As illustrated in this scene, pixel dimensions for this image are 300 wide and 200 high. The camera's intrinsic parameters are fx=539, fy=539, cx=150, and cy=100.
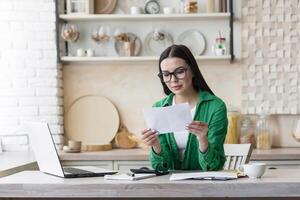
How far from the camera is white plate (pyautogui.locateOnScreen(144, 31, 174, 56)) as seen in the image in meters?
4.38

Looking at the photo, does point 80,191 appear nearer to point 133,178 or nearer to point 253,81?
point 133,178

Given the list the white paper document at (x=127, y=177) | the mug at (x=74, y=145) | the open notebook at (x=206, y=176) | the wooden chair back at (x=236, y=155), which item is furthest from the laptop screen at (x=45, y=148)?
the mug at (x=74, y=145)

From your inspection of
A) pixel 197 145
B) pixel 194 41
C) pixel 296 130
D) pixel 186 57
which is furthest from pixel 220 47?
pixel 197 145

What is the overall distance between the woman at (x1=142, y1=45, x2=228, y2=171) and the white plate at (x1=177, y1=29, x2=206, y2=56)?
5.79ft

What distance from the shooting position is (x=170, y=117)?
2223 millimetres

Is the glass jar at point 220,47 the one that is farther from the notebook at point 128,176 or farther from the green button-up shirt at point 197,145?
the notebook at point 128,176

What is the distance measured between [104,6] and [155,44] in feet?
1.70

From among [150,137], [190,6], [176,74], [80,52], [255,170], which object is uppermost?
[190,6]

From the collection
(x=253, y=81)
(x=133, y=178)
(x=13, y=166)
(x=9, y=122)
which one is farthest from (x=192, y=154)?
(x=9, y=122)

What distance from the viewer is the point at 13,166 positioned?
10.7 ft

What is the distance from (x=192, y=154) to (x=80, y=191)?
64cm

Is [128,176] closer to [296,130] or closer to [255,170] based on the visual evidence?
[255,170]

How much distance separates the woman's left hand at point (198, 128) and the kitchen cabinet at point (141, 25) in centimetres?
199

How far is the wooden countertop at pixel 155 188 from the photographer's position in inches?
80.5
